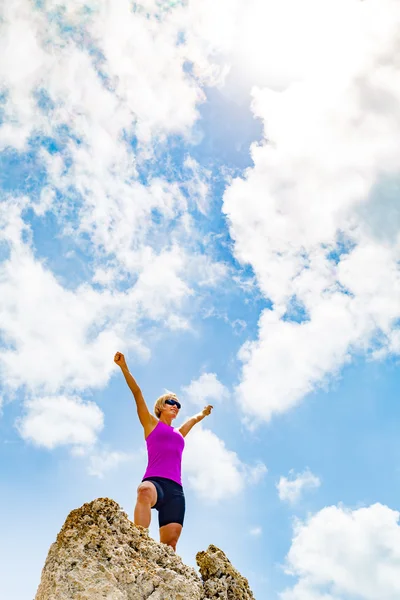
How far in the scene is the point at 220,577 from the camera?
5578 millimetres

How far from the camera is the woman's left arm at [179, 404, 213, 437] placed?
28.2 feet

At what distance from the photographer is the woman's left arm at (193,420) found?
8.59 m

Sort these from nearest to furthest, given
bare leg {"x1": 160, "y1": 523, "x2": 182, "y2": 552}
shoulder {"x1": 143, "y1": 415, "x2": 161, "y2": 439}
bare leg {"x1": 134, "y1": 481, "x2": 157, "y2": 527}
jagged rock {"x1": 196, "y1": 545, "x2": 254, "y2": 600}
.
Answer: jagged rock {"x1": 196, "y1": 545, "x2": 254, "y2": 600}
bare leg {"x1": 134, "y1": 481, "x2": 157, "y2": 527}
bare leg {"x1": 160, "y1": 523, "x2": 182, "y2": 552}
shoulder {"x1": 143, "y1": 415, "x2": 161, "y2": 439}

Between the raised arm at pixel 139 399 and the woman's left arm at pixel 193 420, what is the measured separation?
80 cm

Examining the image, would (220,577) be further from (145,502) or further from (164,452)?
(164,452)

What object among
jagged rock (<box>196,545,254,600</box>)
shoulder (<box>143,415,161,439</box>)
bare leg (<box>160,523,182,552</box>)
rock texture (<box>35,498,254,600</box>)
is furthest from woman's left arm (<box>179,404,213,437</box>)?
rock texture (<box>35,498,254,600</box>)

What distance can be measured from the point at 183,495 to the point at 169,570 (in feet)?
6.31

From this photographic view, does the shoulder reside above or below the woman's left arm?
below

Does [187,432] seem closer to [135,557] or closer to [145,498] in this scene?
[145,498]

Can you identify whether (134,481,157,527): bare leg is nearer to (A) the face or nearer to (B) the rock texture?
(B) the rock texture

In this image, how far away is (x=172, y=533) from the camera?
6.80m

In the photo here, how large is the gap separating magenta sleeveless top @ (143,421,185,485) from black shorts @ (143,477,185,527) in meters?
0.12

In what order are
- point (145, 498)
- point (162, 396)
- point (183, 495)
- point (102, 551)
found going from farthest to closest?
point (162, 396), point (183, 495), point (145, 498), point (102, 551)

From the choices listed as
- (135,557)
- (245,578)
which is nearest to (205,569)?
(245,578)
